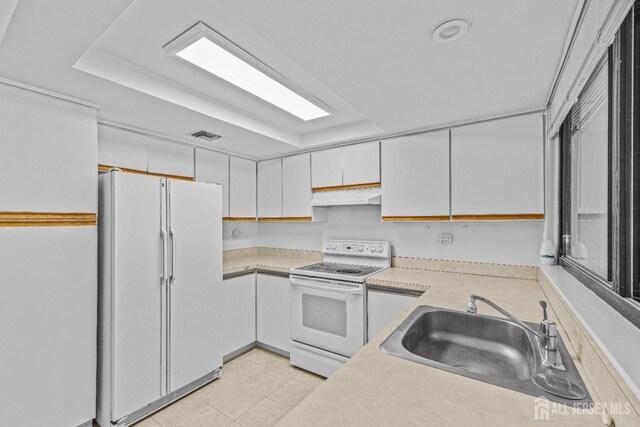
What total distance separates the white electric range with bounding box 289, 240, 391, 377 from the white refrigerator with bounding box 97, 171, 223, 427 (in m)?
0.72

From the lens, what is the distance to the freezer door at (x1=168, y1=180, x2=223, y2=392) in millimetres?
2213

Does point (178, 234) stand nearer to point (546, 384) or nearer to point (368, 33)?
point (368, 33)

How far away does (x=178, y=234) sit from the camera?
225cm

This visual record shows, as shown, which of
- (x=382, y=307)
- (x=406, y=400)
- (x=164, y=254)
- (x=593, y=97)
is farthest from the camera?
(x=382, y=307)

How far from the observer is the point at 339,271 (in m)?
2.66

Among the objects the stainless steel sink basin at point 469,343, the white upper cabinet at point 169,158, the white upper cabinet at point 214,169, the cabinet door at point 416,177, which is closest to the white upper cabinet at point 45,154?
the white upper cabinet at point 169,158

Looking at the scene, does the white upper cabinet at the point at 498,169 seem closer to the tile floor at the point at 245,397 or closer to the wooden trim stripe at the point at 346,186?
the wooden trim stripe at the point at 346,186

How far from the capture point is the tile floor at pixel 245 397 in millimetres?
2033

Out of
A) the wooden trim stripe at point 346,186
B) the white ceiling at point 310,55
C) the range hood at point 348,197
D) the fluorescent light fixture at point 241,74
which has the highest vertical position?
the fluorescent light fixture at point 241,74

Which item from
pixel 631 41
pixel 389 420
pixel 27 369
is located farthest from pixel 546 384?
pixel 27 369

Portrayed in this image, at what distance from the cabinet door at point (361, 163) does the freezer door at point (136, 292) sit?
164 cm

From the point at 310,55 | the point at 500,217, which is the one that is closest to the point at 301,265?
the point at 500,217

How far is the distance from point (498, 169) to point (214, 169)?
8.67 feet

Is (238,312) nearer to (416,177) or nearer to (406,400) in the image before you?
(416,177)
